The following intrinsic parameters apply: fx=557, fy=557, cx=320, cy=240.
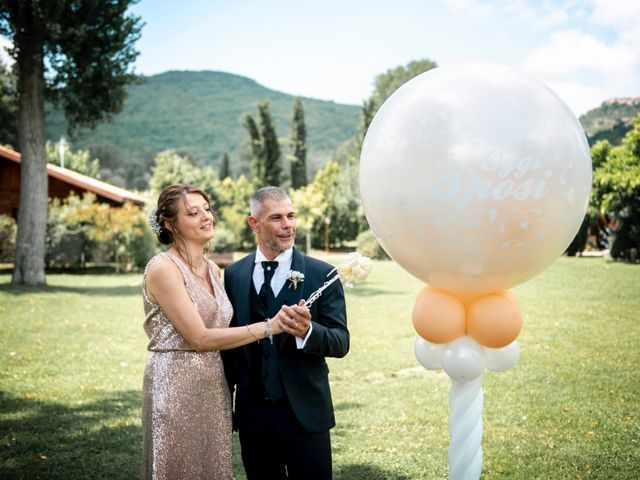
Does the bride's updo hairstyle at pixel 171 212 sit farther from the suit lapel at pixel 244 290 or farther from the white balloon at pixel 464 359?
the white balloon at pixel 464 359

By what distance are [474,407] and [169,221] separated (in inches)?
75.1

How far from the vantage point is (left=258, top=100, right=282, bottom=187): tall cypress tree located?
47656mm

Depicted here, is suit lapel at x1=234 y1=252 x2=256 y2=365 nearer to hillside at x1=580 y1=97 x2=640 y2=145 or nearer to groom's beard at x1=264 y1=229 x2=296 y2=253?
groom's beard at x1=264 y1=229 x2=296 y2=253

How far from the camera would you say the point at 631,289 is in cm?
1538

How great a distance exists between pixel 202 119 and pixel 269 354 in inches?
5702

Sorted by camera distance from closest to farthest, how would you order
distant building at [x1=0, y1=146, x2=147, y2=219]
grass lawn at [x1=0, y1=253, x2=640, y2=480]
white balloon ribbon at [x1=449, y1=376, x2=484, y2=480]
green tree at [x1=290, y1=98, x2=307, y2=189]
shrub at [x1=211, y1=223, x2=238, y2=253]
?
white balloon ribbon at [x1=449, y1=376, x2=484, y2=480]
grass lawn at [x1=0, y1=253, x2=640, y2=480]
distant building at [x1=0, y1=146, x2=147, y2=219]
shrub at [x1=211, y1=223, x2=238, y2=253]
green tree at [x1=290, y1=98, x2=307, y2=189]

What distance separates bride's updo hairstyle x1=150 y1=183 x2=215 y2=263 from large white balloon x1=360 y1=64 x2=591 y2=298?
1.13 m

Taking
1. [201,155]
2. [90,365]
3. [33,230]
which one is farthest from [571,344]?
[201,155]

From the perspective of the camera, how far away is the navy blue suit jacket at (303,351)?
298 centimetres

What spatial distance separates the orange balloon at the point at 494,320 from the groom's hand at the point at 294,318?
84 cm

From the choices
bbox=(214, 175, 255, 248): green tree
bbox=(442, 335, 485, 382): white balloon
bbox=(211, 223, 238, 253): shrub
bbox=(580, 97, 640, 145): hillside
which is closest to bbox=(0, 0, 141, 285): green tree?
bbox=(211, 223, 238, 253): shrub

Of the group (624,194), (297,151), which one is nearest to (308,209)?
(297,151)

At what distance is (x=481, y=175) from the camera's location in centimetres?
238

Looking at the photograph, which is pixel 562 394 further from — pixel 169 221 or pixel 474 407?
pixel 169 221
